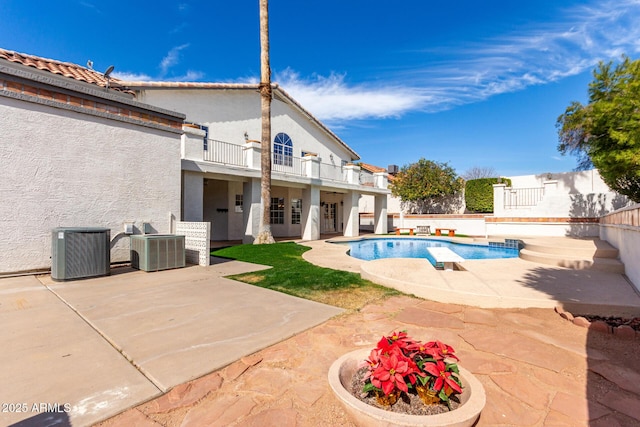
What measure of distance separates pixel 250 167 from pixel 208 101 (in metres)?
4.57

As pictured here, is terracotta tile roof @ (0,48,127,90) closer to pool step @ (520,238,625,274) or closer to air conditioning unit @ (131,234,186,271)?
air conditioning unit @ (131,234,186,271)

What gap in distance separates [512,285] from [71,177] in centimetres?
987

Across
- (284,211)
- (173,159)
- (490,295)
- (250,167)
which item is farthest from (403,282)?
(284,211)

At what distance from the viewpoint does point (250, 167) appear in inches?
496

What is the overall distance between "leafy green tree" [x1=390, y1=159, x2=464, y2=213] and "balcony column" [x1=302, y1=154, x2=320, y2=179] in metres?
10.1

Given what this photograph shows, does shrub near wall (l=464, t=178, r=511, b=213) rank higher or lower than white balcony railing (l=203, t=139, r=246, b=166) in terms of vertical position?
lower

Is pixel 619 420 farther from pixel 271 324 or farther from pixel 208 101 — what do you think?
pixel 208 101

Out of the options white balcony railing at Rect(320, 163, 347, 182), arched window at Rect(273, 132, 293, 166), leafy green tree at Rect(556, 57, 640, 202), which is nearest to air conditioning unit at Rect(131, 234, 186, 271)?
arched window at Rect(273, 132, 293, 166)

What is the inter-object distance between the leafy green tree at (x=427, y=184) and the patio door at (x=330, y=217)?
5.30 metres

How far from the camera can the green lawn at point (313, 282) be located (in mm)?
5070

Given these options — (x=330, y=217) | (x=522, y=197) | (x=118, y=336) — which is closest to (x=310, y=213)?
(x=330, y=217)

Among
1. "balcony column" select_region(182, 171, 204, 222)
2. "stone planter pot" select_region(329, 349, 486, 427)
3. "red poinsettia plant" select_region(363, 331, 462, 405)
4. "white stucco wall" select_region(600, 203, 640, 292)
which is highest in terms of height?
"balcony column" select_region(182, 171, 204, 222)

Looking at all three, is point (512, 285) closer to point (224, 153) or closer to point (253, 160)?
point (253, 160)

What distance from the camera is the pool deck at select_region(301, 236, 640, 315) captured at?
14.4 feet
